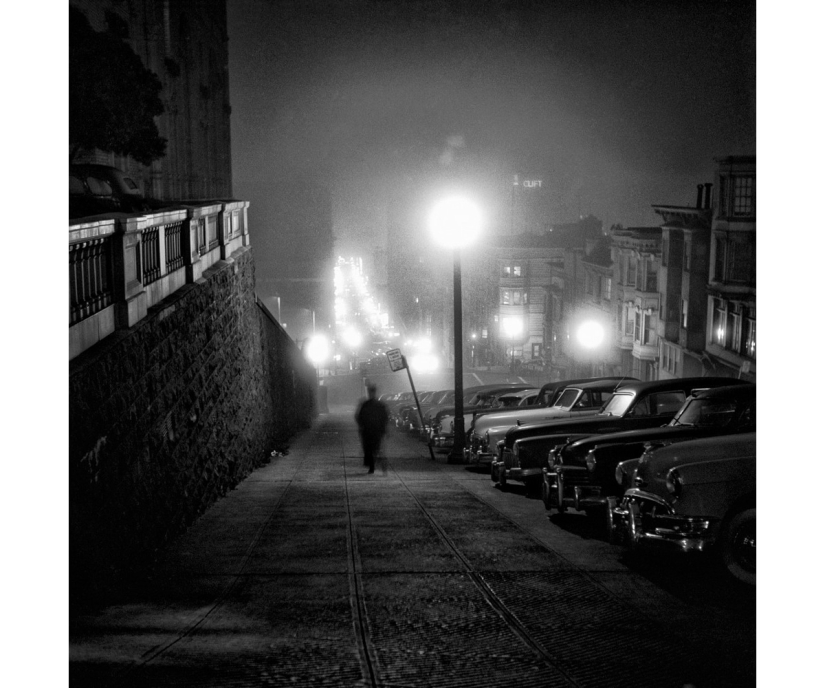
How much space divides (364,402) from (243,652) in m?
10.8

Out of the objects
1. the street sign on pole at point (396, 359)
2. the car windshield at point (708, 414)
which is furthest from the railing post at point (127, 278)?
the street sign on pole at point (396, 359)

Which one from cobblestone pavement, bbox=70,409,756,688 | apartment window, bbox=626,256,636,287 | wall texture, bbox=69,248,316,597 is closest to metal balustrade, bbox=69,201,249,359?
wall texture, bbox=69,248,316,597

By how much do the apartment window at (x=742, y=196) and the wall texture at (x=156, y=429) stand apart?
2614 centimetres

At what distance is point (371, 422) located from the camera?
16609 mm

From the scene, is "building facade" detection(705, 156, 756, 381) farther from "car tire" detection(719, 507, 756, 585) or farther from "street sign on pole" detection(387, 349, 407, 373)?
"car tire" detection(719, 507, 756, 585)

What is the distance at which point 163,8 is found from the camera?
1742 inches

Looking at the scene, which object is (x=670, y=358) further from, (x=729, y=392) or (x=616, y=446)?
(x=616, y=446)

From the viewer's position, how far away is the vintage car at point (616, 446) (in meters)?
10.9

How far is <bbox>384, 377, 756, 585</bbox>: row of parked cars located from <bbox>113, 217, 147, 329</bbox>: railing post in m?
5.03

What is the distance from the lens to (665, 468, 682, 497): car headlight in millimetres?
8320

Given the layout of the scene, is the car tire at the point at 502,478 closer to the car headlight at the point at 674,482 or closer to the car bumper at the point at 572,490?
the car bumper at the point at 572,490

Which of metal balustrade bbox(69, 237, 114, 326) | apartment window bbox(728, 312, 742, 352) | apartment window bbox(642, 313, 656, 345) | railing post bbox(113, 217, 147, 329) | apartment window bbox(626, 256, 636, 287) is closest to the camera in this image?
metal balustrade bbox(69, 237, 114, 326)

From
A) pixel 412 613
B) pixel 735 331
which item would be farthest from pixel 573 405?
pixel 735 331
